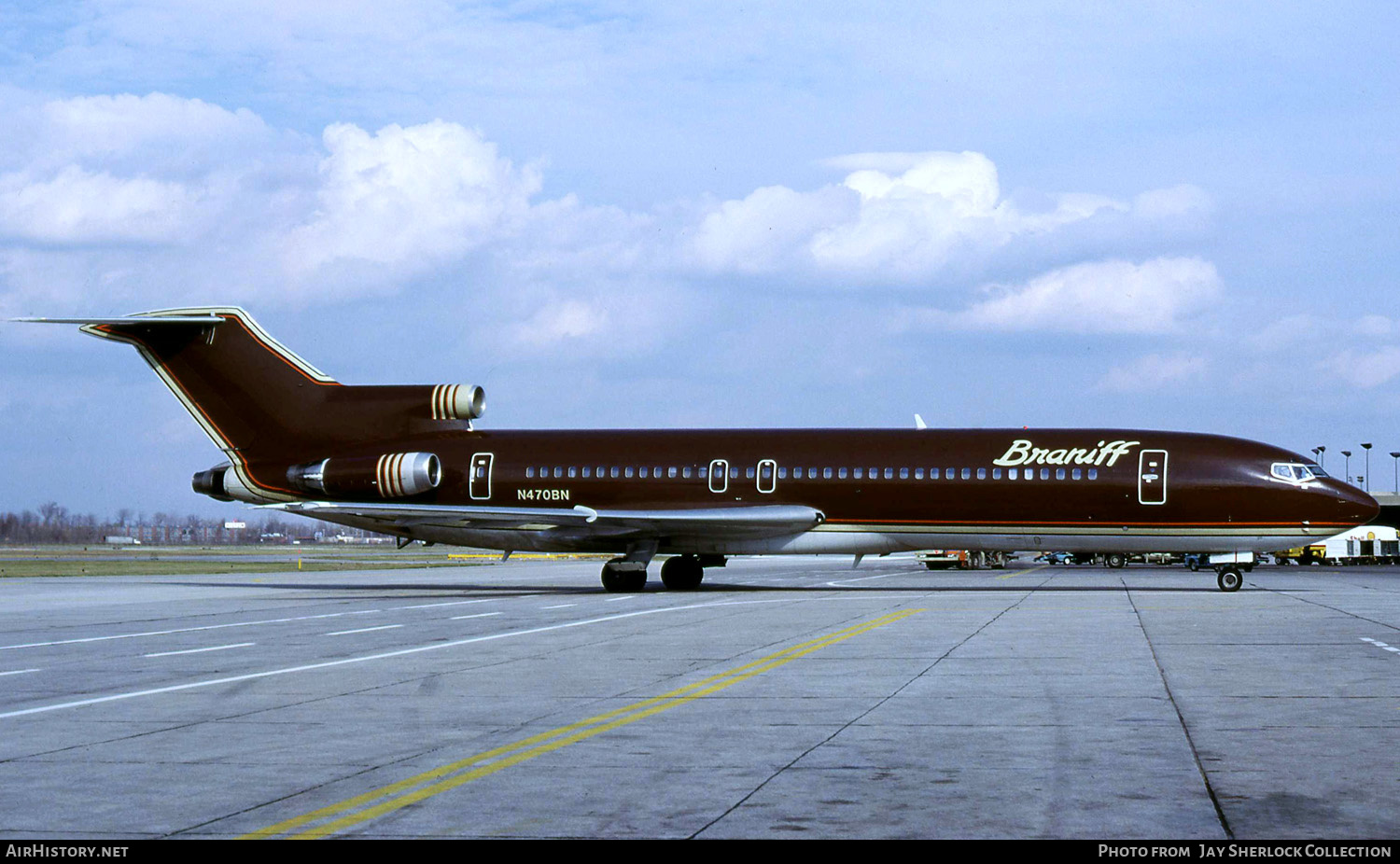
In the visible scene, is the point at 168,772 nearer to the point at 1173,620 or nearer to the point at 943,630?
the point at 943,630

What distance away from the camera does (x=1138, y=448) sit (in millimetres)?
35219

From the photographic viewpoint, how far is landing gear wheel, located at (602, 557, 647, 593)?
38.4 metres

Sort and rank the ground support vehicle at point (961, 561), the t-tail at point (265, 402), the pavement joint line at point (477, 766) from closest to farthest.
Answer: the pavement joint line at point (477, 766)
the t-tail at point (265, 402)
the ground support vehicle at point (961, 561)

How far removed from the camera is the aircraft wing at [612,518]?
3597cm

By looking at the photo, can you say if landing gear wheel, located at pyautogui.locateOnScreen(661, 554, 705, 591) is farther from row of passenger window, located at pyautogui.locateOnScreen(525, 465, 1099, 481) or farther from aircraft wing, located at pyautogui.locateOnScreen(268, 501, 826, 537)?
row of passenger window, located at pyautogui.locateOnScreen(525, 465, 1099, 481)

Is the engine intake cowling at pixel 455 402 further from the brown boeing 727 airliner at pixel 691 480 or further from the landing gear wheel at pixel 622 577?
the landing gear wheel at pixel 622 577

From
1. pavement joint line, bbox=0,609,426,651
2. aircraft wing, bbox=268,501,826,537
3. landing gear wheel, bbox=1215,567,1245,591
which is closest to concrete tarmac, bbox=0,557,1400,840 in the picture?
pavement joint line, bbox=0,609,426,651

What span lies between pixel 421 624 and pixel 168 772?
15610mm

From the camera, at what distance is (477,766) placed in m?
10.3

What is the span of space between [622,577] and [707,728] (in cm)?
2634

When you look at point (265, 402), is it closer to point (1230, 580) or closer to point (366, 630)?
point (366, 630)

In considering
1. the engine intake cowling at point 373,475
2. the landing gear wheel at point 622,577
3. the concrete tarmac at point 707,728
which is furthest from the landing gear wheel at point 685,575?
the concrete tarmac at point 707,728

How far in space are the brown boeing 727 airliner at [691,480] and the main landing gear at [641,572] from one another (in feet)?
0.18
